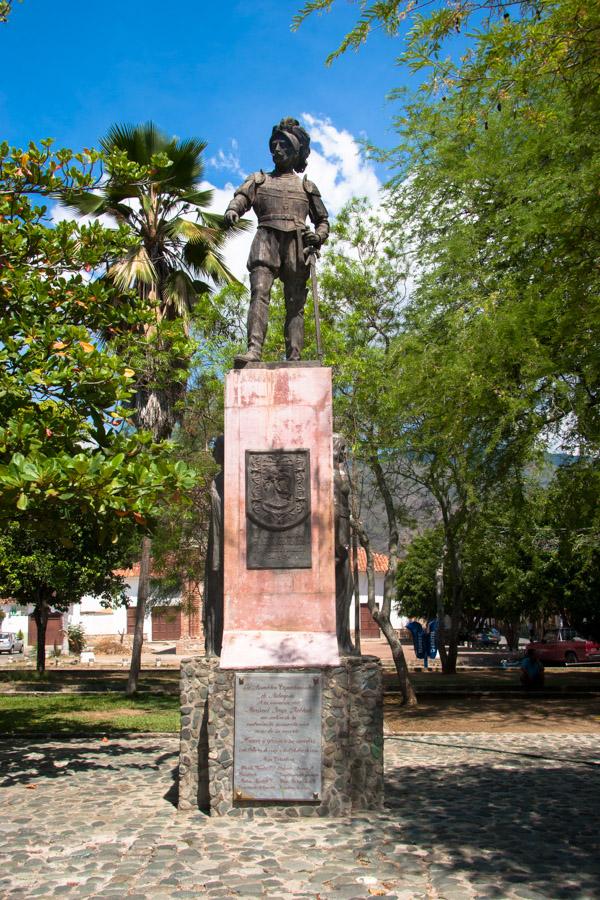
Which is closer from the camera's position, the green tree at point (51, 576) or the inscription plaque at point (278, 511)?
the inscription plaque at point (278, 511)

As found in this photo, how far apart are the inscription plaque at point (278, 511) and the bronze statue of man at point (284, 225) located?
49.2 inches

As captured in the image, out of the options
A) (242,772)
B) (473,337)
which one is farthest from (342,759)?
(473,337)

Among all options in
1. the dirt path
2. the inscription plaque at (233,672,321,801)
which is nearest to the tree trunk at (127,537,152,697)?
the dirt path

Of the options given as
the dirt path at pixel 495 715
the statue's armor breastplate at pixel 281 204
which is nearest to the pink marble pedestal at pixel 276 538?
the statue's armor breastplate at pixel 281 204

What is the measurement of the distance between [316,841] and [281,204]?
559cm

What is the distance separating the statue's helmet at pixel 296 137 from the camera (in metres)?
8.00

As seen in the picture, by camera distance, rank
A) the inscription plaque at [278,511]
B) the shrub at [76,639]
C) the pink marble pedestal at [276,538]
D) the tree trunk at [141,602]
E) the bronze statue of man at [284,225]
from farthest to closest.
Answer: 1. the shrub at [76,639]
2. the tree trunk at [141,602]
3. the bronze statue of man at [284,225]
4. the inscription plaque at [278,511]
5. the pink marble pedestal at [276,538]

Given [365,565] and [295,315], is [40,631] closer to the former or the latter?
[295,315]

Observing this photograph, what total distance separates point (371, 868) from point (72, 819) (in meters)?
2.62

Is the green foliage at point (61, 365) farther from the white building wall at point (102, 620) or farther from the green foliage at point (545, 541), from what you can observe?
the white building wall at point (102, 620)

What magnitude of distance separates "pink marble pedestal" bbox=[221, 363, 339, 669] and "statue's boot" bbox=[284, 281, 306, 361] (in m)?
0.67

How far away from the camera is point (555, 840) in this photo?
18.9 ft

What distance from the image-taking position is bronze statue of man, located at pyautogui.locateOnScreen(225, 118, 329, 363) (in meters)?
7.97

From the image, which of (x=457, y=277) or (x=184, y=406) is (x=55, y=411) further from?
(x=184, y=406)
